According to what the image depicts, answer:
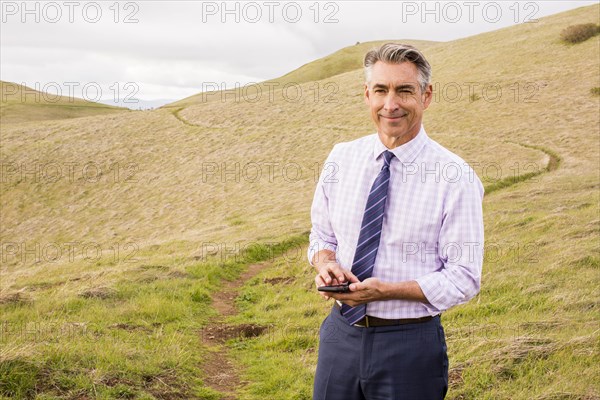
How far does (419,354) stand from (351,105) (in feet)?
151

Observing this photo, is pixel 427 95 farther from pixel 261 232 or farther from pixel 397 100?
pixel 261 232

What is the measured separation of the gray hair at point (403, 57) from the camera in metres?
3.15

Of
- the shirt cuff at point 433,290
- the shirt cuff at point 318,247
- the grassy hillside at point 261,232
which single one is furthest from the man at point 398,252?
the grassy hillside at point 261,232

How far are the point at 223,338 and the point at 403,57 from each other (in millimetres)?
7414

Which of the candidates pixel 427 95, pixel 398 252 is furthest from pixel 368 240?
pixel 427 95

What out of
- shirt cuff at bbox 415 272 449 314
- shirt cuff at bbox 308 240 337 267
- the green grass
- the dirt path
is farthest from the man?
the dirt path

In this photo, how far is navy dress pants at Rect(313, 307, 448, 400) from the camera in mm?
3033

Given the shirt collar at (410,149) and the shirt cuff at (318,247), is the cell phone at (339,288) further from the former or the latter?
the shirt collar at (410,149)

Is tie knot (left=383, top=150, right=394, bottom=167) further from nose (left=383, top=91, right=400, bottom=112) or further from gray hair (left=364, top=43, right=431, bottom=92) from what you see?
gray hair (left=364, top=43, right=431, bottom=92)

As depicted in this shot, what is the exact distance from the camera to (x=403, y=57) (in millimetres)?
3160

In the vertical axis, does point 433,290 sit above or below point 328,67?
below

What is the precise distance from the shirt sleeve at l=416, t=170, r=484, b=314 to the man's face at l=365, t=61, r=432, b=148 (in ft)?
1.57

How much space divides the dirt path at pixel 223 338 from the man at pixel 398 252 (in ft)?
14.9

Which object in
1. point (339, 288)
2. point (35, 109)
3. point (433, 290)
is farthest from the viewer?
point (35, 109)
